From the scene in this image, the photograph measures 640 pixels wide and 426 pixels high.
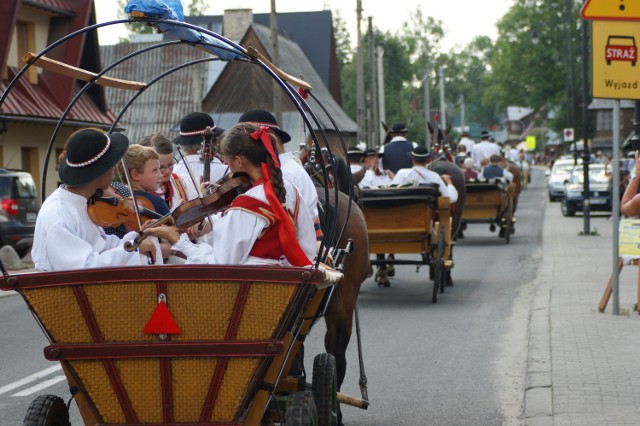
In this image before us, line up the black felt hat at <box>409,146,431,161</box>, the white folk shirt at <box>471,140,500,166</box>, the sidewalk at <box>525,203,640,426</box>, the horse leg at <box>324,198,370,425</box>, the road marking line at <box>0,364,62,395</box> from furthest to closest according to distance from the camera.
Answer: the white folk shirt at <box>471,140,500,166</box> < the black felt hat at <box>409,146,431,161</box> < the road marking line at <box>0,364,62,395</box> < the horse leg at <box>324,198,370,425</box> < the sidewalk at <box>525,203,640,426</box>

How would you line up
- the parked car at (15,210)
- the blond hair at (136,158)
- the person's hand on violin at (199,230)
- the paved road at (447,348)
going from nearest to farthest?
the person's hand on violin at (199,230) < the blond hair at (136,158) < the paved road at (447,348) < the parked car at (15,210)

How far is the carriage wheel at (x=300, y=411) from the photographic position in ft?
17.0

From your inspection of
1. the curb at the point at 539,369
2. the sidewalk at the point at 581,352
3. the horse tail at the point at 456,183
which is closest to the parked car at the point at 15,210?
the horse tail at the point at 456,183

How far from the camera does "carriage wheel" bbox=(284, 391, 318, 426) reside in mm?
5188

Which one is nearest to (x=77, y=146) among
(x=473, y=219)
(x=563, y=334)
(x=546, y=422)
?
(x=546, y=422)

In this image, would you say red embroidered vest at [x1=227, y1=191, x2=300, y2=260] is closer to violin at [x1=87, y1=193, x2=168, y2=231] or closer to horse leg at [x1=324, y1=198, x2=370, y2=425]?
violin at [x1=87, y1=193, x2=168, y2=231]

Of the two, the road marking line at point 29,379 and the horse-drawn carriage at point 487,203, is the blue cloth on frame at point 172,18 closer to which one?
the road marking line at point 29,379

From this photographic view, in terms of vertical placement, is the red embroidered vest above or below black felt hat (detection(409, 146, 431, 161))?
above

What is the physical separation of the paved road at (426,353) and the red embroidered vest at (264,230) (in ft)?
8.97

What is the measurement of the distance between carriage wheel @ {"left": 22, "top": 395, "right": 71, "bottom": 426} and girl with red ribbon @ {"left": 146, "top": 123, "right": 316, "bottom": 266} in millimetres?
882

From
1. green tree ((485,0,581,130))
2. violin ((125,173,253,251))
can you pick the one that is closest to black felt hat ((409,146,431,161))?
violin ((125,173,253,251))

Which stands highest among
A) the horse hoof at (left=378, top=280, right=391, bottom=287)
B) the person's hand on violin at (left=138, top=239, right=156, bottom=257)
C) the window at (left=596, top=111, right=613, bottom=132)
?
the person's hand on violin at (left=138, top=239, right=156, bottom=257)

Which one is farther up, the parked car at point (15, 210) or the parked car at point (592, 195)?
the parked car at point (15, 210)

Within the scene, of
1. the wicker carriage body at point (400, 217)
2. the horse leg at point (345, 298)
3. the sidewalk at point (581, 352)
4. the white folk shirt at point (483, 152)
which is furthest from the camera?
the white folk shirt at point (483, 152)
